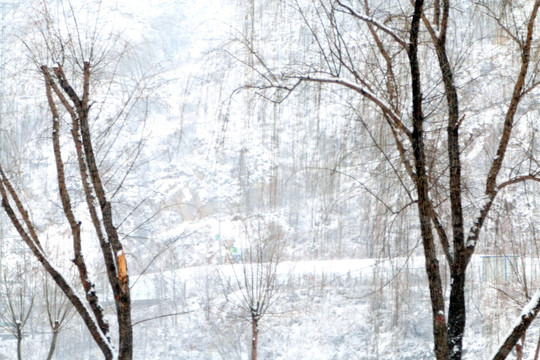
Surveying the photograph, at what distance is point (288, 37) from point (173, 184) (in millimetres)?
2345

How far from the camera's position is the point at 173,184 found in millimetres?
6641

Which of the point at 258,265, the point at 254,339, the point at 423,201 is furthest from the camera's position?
the point at 258,265

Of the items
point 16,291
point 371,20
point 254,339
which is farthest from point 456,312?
point 16,291

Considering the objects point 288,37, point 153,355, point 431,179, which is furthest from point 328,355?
point 431,179

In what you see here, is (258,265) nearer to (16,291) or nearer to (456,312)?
(16,291)

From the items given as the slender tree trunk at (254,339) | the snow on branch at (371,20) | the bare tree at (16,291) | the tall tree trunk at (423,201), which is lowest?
the slender tree trunk at (254,339)

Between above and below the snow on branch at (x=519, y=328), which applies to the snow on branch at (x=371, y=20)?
above

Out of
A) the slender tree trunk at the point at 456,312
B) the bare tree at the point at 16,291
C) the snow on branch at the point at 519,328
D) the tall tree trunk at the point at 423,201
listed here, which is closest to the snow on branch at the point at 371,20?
the tall tree trunk at the point at 423,201

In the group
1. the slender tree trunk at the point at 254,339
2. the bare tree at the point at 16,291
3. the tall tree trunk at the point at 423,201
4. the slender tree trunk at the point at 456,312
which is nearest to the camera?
the tall tree trunk at the point at 423,201

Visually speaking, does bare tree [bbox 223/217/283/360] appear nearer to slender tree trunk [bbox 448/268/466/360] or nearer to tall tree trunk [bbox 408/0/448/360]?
slender tree trunk [bbox 448/268/466/360]

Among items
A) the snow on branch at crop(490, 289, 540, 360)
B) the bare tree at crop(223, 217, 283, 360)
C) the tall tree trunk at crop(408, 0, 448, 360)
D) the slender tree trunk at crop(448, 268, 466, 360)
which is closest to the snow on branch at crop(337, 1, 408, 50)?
the tall tree trunk at crop(408, 0, 448, 360)

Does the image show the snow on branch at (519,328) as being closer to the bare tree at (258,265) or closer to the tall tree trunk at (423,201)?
the tall tree trunk at (423,201)

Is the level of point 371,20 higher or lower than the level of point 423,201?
higher

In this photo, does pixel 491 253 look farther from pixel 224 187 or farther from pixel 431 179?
pixel 431 179
